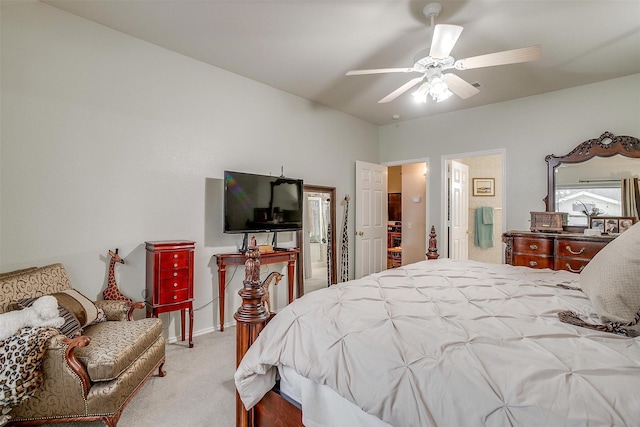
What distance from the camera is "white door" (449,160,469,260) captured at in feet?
16.3

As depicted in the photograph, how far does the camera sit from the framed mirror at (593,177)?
3475 mm

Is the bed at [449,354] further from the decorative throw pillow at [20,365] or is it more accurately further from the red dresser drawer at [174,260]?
the red dresser drawer at [174,260]

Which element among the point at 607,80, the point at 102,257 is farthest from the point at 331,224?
the point at 607,80

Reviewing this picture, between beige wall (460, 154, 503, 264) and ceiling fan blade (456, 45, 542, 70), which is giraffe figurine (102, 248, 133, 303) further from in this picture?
beige wall (460, 154, 503, 264)

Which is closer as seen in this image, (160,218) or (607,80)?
(160,218)

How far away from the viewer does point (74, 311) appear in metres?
1.98

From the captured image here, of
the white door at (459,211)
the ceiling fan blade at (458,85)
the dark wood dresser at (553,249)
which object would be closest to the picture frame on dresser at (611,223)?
the dark wood dresser at (553,249)

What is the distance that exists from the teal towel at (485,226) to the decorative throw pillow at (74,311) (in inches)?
227

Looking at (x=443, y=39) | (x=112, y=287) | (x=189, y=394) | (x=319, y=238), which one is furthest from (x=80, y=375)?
(x=319, y=238)

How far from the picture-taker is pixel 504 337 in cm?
117

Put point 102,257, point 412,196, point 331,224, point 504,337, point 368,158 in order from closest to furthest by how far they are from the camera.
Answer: point 504,337, point 102,257, point 331,224, point 368,158, point 412,196

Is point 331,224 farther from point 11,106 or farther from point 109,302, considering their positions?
point 11,106

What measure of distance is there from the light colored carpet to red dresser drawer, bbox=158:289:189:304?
1.64 feet

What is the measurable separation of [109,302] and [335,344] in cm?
207
